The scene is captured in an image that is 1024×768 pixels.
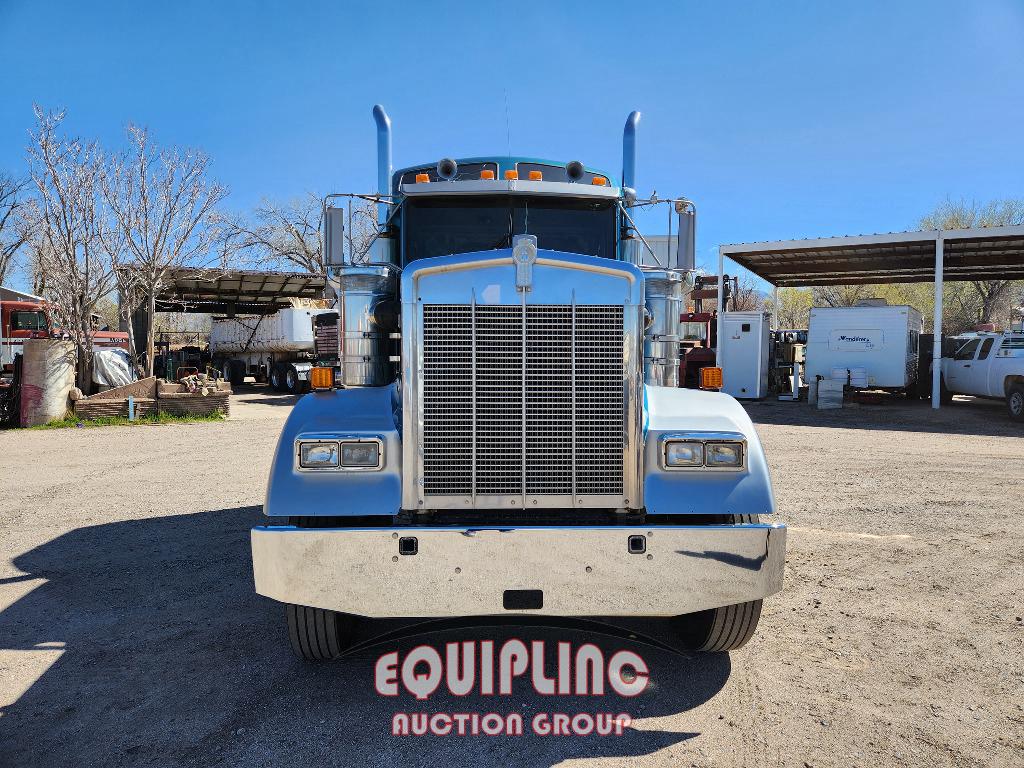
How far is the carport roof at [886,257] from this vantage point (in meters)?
18.5

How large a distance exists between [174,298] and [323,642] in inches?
1162

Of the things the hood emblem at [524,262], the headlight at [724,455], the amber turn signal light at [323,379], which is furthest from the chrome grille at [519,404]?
the amber turn signal light at [323,379]

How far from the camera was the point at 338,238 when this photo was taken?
4344 mm

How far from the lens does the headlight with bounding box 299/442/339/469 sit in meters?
3.10

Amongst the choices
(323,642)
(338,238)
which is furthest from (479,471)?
(338,238)

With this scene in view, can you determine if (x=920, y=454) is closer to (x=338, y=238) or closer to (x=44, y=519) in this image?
(x=338, y=238)

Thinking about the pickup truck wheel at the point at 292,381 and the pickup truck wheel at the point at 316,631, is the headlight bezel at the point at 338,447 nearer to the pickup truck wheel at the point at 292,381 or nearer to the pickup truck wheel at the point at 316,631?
→ the pickup truck wheel at the point at 316,631

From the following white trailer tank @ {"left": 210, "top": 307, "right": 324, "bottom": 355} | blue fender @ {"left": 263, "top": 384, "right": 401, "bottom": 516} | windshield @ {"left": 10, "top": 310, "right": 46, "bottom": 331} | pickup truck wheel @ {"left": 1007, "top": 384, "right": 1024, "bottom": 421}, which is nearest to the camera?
blue fender @ {"left": 263, "top": 384, "right": 401, "bottom": 516}

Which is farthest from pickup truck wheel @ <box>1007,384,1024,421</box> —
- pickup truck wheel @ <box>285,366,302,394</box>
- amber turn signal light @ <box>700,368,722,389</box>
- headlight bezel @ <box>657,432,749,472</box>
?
pickup truck wheel @ <box>285,366,302,394</box>

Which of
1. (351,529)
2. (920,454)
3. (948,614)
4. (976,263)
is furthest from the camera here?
(976,263)

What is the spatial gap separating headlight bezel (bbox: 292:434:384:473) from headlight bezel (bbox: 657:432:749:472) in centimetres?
126

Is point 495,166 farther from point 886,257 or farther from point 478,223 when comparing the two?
point 886,257

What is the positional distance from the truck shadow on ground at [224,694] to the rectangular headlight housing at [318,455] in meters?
1.09

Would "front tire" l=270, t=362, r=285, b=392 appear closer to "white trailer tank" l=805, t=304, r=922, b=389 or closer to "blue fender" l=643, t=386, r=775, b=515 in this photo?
"white trailer tank" l=805, t=304, r=922, b=389
